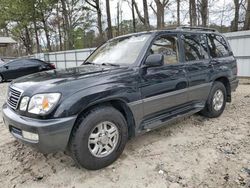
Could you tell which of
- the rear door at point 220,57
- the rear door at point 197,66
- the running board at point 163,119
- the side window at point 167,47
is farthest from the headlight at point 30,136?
the rear door at point 220,57

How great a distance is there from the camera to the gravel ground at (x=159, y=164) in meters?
3.05

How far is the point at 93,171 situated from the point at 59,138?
74 cm

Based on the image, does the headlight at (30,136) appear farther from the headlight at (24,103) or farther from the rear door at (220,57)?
the rear door at (220,57)

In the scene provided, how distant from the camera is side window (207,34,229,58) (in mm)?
5160

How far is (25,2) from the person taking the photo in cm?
2452

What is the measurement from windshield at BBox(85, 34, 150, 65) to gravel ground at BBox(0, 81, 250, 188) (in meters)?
1.41

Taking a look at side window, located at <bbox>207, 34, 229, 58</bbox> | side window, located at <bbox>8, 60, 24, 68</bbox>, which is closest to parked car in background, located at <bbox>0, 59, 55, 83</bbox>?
side window, located at <bbox>8, 60, 24, 68</bbox>

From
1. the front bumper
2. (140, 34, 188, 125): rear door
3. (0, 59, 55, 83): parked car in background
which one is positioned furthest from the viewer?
(0, 59, 55, 83): parked car in background

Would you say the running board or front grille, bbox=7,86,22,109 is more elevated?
front grille, bbox=7,86,22,109

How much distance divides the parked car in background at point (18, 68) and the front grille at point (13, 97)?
11238mm

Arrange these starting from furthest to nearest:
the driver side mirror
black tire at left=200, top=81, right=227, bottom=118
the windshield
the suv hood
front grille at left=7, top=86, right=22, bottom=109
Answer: black tire at left=200, top=81, right=227, bottom=118 → the windshield → the driver side mirror → front grille at left=7, top=86, right=22, bottom=109 → the suv hood

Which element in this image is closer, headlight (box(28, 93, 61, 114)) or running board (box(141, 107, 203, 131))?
headlight (box(28, 93, 61, 114))

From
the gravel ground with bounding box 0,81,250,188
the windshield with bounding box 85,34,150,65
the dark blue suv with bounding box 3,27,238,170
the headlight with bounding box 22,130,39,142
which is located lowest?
the gravel ground with bounding box 0,81,250,188

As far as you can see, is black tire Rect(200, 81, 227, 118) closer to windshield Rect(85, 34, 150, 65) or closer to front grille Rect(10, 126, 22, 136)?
windshield Rect(85, 34, 150, 65)
